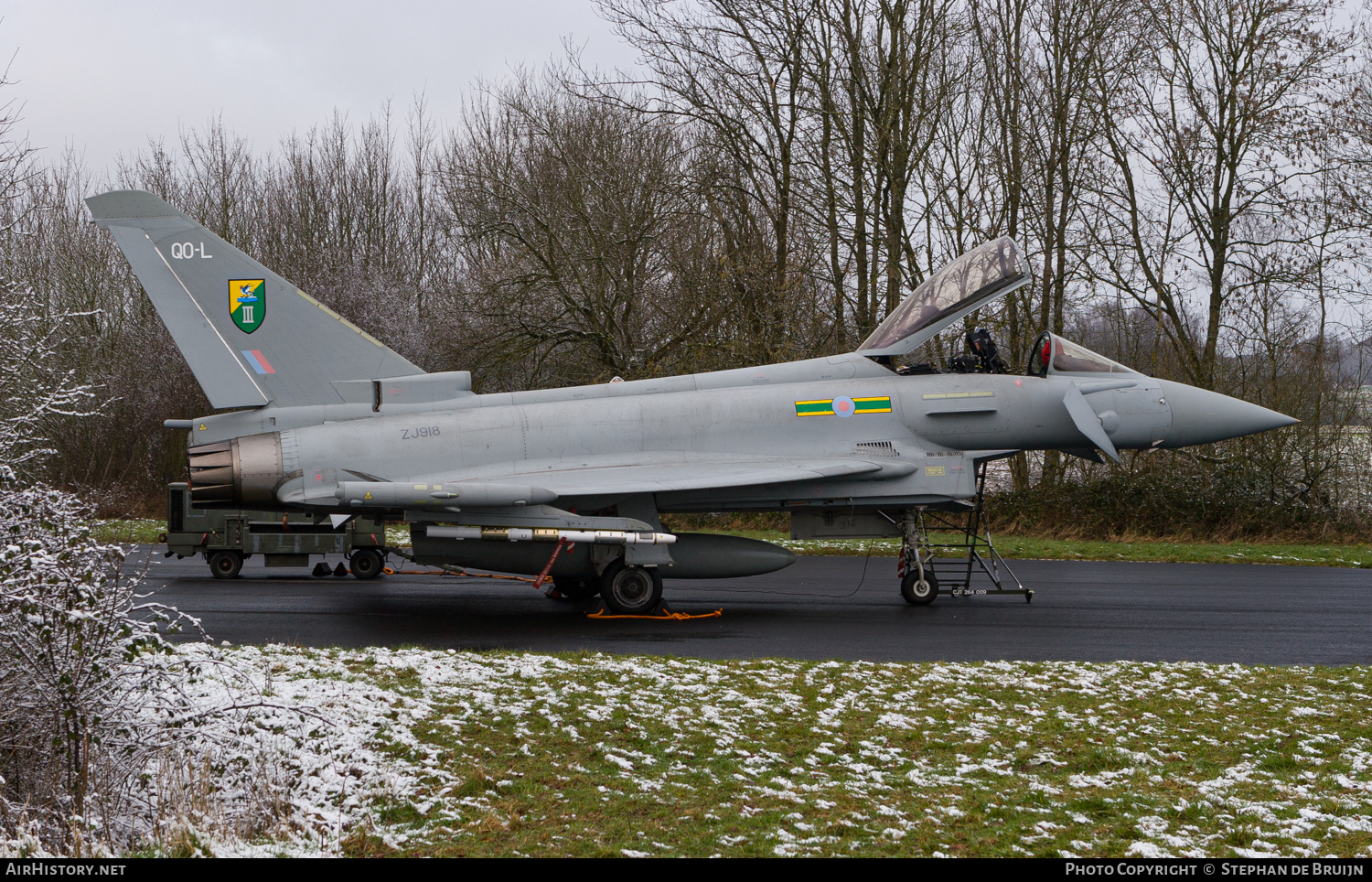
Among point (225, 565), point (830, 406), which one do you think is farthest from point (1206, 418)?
point (225, 565)

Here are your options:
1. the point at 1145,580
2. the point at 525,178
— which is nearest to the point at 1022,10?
the point at 525,178

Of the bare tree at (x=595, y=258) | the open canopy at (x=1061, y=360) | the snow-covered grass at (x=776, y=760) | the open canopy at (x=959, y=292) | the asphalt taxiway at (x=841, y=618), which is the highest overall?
the bare tree at (x=595, y=258)

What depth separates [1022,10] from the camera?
2725cm

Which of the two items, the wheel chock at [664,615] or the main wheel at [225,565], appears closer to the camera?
the wheel chock at [664,615]

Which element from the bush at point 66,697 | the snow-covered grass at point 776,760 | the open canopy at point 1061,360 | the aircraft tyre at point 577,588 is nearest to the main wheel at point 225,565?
the aircraft tyre at point 577,588

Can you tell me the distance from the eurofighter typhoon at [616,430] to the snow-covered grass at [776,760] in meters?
2.98

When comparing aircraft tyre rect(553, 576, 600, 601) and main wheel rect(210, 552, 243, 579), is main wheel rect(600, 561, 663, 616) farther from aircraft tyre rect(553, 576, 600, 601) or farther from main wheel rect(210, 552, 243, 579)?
main wheel rect(210, 552, 243, 579)

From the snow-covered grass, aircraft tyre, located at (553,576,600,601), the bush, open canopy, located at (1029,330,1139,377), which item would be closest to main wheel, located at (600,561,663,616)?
aircraft tyre, located at (553,576,600,601)

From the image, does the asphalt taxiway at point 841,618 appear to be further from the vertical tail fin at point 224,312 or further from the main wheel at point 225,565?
the vertical tail fin at point 224,312

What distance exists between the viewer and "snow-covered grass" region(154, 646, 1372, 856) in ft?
15.2

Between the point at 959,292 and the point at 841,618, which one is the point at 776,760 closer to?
the point at 841,618

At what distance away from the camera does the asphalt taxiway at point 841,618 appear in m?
9.95

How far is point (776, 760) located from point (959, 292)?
27.4ft

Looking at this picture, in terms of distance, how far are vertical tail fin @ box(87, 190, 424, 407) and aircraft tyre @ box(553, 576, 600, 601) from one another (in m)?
3.80
